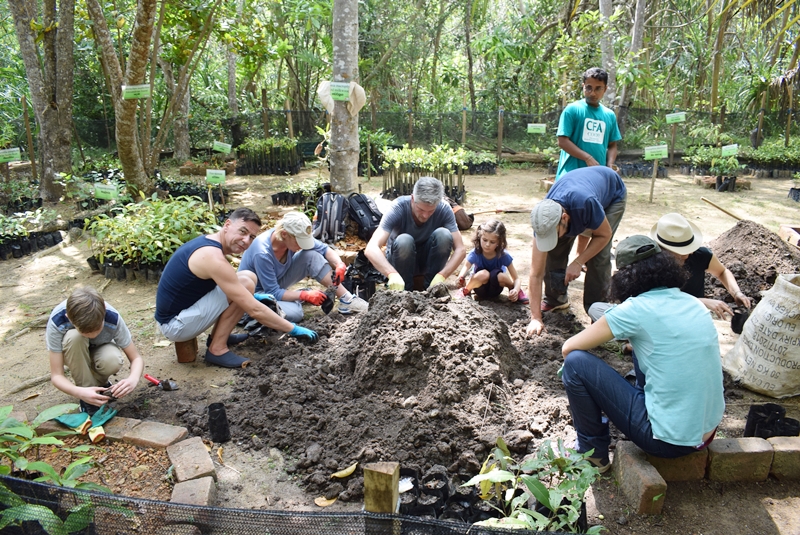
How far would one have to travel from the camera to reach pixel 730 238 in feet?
17.3

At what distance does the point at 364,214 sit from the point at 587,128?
2590 millimetres

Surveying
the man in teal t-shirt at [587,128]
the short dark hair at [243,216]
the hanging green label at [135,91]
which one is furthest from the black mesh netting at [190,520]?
the hanging green label at [135,91]

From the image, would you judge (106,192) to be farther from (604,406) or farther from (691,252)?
(691,252)

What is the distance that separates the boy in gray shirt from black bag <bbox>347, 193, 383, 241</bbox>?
11.1ft

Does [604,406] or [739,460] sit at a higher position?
[604,406]

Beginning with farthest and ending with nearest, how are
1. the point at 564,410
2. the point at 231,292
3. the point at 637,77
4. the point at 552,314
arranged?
the point at 637,77, the point at 552,314, the point at 231,292, the point at 564,410

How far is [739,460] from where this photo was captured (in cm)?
248

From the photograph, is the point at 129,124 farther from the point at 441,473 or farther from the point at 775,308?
the point at 775,308

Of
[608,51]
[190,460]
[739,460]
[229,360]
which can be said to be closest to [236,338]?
[229,360]

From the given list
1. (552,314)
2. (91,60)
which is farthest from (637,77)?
(91,60)

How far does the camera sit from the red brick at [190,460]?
8.09 ft

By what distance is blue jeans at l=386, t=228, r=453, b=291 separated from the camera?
4.39 m

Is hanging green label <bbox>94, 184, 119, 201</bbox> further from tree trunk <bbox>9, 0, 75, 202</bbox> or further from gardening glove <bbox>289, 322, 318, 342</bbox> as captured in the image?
tree trunk <bbox>9, 0, 75, 202</bbox>

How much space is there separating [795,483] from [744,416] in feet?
1.74
